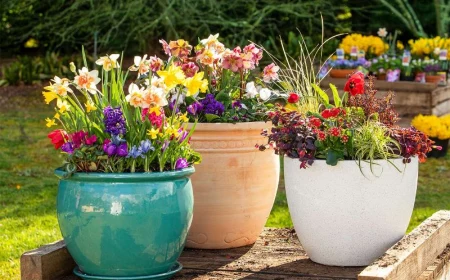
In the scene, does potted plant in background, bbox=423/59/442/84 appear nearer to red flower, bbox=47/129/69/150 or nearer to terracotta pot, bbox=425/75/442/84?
terracotta pot, bbox=425/75/442/84

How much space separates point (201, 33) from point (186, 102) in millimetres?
9681

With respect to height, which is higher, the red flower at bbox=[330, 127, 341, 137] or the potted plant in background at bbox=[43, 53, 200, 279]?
the red flower at bbox=[330, 127, 341, 137]

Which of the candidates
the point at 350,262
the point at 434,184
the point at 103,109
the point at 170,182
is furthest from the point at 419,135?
the point at 434,184

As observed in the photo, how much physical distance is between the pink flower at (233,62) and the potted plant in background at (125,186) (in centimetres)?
56

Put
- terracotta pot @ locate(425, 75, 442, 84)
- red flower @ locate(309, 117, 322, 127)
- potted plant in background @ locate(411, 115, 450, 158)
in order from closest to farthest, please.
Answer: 1. red flower @ locate(309, 117, 322, 127)
2. potted plant in background @ locate(411, 115, 450, 158)
3. terracotta pot @ locate(425, 75, 442, 84)

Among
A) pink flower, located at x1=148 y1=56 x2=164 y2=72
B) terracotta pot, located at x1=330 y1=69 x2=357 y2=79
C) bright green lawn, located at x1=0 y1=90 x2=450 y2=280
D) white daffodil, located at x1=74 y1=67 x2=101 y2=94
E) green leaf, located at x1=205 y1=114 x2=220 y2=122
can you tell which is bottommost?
bright green lawn, located at x1=0 y1=90 x2=450 y2=280

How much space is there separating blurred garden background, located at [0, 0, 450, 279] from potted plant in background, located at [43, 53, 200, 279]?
2628mm

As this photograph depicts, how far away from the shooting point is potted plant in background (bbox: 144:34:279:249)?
317cm

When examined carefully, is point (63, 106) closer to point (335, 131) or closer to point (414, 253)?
point (335, 131)

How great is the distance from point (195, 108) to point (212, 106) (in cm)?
6

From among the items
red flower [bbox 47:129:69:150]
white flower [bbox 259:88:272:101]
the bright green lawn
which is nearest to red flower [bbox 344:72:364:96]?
white flower [bbox 259:88:272:101]

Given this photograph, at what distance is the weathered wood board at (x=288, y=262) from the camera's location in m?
2.74

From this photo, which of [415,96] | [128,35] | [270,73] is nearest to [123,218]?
[270,73]

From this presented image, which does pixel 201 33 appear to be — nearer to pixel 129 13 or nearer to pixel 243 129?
pixel 129 13
